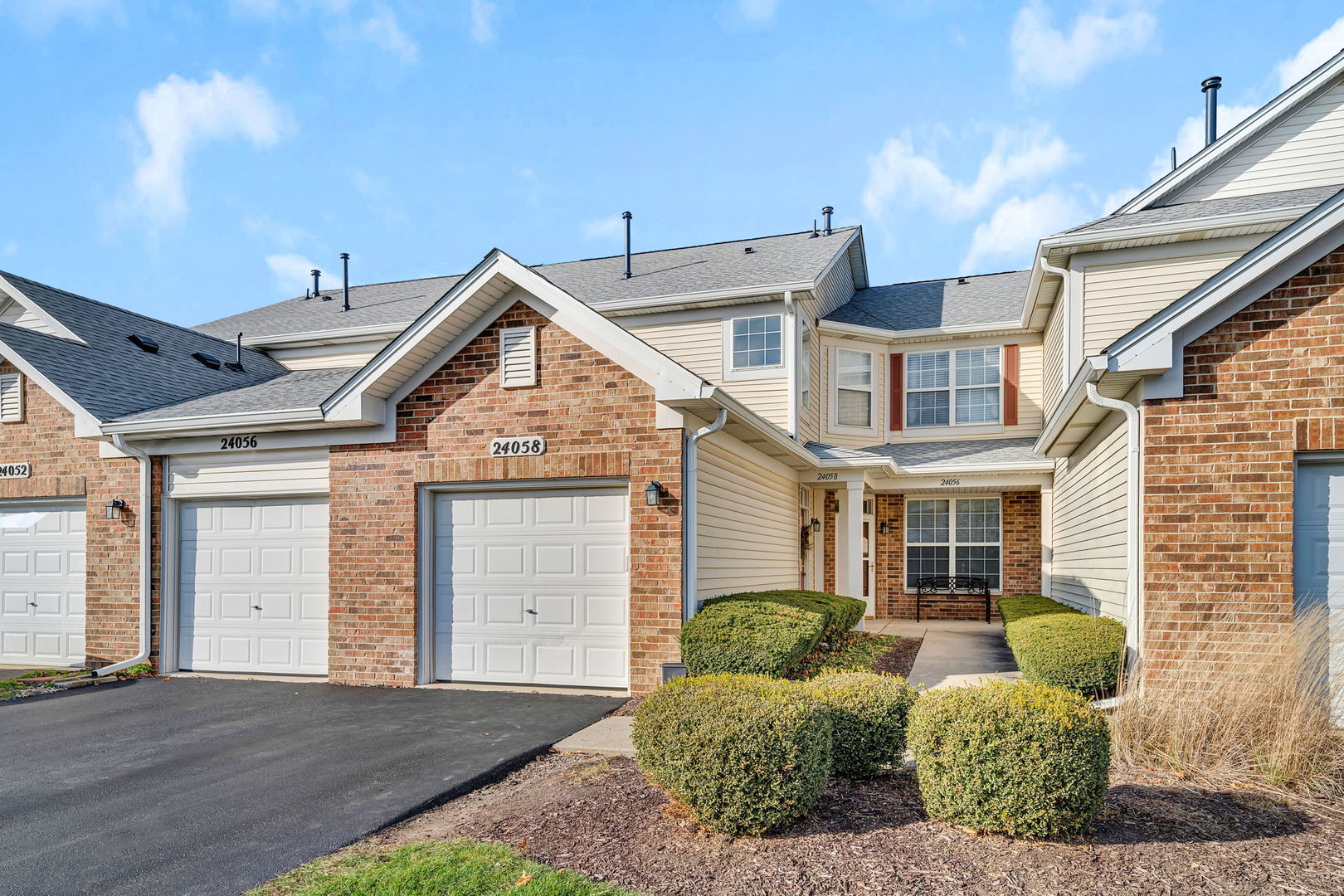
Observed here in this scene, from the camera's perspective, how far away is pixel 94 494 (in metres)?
11.6

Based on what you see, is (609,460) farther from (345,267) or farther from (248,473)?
(345,267)

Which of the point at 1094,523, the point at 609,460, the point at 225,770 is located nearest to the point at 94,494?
the point at 225,770

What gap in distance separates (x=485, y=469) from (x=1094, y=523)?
7569mm

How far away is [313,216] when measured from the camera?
52.7ft

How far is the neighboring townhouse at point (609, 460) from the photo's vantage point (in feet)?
24.5

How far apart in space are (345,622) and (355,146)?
8476 mm

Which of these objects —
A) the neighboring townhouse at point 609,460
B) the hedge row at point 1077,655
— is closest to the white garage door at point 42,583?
the neighboring townhouse at point 609,460

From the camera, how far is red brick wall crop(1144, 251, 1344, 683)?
7.32m

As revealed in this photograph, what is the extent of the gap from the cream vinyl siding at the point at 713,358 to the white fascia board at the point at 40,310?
901 cm

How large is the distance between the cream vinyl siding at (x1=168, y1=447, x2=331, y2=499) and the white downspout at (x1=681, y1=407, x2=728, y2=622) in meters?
4.72

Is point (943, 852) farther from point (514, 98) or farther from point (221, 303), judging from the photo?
point (221, 303)

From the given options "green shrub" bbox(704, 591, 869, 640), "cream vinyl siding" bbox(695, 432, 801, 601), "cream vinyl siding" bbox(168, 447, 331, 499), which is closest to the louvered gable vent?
"cream vinyl siding" bbox(695, 432, 801, 601)

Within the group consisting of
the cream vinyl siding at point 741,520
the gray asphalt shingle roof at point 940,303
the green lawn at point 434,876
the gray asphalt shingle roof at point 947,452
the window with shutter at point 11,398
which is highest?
the gray asphalt shingle roof at point 940,303

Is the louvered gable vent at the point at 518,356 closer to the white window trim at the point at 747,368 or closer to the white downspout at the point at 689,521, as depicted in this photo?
the white downspout at the point at 689,521
